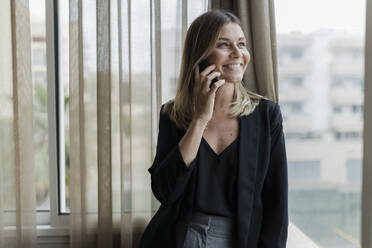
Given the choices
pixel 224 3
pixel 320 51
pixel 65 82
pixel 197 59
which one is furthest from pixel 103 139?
pixel 320 51

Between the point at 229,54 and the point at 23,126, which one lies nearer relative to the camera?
the point at 229,54

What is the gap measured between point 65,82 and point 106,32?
0.35 m

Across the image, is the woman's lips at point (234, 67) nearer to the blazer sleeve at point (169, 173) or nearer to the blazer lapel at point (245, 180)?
the blazer lapel at point (245, 180)

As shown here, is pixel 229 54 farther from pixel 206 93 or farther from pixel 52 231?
pixel 52 231

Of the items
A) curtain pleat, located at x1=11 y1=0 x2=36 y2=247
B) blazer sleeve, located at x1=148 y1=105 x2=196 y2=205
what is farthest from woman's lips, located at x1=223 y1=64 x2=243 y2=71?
curtain pleat, located at x1=11 y1=0 x2=36 y2=247

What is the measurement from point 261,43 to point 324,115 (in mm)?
374

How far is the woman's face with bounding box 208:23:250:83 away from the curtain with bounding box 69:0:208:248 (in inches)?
19.3

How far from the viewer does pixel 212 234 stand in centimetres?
131

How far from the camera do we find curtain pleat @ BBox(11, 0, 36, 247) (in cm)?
178

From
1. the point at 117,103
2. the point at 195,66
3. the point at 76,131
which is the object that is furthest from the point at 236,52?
the point at 76,131

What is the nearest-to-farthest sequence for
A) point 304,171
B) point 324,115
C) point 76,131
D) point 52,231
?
point 324,115
point 304,171
point 76,131
point 52,231

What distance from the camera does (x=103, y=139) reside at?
5.82 ft

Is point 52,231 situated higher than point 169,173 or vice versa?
point 169,173

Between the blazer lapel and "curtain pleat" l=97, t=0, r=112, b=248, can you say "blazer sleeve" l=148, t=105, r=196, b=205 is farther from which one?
"curtain pleat" l=97, t=0, r=112, b=248
